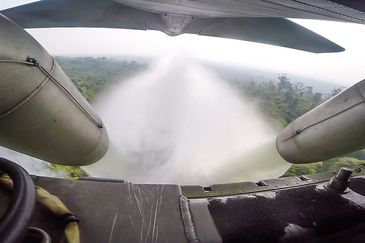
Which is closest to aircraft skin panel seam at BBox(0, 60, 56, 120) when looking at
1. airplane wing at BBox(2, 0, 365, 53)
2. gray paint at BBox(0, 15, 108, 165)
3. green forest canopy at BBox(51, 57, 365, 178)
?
gray paint at BBox(0, 15, 108, 165)

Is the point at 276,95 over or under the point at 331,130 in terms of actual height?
over

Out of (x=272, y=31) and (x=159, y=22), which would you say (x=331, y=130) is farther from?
(x=159, y=22)

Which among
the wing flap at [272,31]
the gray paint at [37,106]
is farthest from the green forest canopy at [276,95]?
the gray paint at [37,106]

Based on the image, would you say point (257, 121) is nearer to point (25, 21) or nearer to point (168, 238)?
point (25, 21)

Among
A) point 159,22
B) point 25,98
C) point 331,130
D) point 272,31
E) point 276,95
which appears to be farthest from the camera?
point 276,95

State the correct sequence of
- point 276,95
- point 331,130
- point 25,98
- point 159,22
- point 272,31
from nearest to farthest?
point 25,98 < point 331,130 < point 159,22 < point 272,31 < point 276,95

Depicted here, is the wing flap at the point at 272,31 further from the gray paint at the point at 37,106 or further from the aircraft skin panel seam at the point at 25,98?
the aircraft skin panel seam at the point at 25,98

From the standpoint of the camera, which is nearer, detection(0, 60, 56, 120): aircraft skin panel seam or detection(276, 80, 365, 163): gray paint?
detection(0, 60, 56, 120): aircraft skin panel seam

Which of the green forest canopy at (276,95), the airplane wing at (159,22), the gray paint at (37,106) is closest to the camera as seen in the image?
the gray paint at (37,106)

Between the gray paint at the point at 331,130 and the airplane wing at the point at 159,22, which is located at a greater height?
the airplane wing at the point at 159,22

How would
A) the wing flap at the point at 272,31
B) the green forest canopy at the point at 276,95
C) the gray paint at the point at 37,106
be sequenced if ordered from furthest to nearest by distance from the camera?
1. the green forest canopy at the point at 276,95
2. the wing flap at the point at 272,31
3. the gray paint at the point at 37,106

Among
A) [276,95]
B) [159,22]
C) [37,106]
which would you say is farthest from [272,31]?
[276,95]

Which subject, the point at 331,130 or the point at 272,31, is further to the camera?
the point at 272,31

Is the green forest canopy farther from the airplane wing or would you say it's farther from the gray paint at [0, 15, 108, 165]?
the gray paint at [0, 15, 108, 165]
